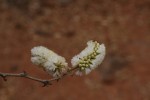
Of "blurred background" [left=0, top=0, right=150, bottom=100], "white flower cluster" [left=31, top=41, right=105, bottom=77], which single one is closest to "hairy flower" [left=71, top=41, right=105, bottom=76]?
"white flower cluster" [left=31, top=41, right=105, bottom=77]

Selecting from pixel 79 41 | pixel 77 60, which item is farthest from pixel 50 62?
pixel 79 41

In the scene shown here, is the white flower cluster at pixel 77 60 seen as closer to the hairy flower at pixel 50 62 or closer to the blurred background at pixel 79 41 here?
the hairy flower at pixel 50 62

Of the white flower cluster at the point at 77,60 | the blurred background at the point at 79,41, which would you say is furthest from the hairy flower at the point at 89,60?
the blurred background at the point at 79,41

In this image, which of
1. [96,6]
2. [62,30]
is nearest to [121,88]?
[62,30]

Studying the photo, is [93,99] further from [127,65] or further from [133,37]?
[133,37]

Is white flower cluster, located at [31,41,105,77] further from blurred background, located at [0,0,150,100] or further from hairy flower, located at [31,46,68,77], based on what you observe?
blurred background, located at [0,0,150,100]
